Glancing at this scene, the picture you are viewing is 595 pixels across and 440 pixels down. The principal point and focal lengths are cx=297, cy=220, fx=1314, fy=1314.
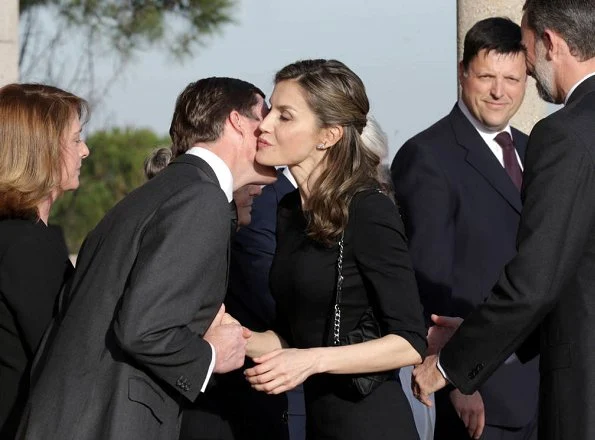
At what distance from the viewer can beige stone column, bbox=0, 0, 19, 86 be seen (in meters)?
6.72

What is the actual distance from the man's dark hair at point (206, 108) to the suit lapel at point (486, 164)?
1.22 metres

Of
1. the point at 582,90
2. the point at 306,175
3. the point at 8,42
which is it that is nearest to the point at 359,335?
the point at 306,175

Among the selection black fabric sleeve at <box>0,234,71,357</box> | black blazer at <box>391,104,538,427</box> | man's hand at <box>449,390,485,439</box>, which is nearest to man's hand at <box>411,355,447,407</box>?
man's hand at <box>449,390,485,439</box>

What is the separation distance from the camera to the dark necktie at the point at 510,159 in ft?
17.2

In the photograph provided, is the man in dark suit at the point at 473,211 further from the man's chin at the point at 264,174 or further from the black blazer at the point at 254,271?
the man's chin at the point at 264,174

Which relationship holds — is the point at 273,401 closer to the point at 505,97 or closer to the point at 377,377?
the point at 377,377

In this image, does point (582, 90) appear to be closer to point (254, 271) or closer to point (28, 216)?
point (254, 271)

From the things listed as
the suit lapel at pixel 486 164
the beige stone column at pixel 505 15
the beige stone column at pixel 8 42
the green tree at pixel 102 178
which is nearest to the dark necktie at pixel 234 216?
the suit lapel at pixel 486 164

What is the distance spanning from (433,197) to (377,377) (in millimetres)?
1176

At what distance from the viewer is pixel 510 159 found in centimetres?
527

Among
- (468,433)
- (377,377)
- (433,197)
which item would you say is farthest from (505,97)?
(377,377)

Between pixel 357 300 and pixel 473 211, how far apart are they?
1.17 meters

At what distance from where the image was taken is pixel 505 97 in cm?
521

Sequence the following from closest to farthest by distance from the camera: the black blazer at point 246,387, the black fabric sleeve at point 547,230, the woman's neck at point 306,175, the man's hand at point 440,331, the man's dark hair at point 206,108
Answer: the black fabric sleeve at point 547,230 < the man's dark hair at point 206,108 < the woman's neck at point 306,175 < the man's hand at point 440,331 < the black blazer at point 246,387
